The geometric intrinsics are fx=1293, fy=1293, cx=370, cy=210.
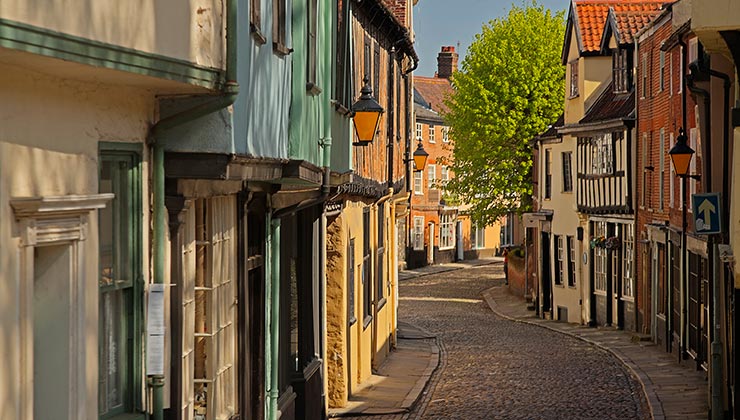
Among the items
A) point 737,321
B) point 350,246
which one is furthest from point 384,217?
point 737,321

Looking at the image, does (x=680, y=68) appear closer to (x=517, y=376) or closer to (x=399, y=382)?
(x=517, y=376)

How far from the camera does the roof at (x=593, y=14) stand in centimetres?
3653

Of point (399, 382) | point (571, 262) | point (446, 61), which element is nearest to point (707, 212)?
point (399, 382)

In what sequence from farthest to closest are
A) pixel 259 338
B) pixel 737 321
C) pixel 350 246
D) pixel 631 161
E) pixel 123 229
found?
pixel 631 161 < pixel 350 246 < pixel 737 321 < pixel 259 338 < pixel 123 229

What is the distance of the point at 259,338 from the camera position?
40.0 ft

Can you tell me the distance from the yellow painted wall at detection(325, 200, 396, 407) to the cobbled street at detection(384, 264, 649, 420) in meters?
1.18

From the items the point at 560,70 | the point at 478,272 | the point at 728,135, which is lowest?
the point at 478,272

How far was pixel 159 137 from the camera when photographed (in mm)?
7859

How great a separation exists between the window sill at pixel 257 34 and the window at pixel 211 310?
4.30 feet

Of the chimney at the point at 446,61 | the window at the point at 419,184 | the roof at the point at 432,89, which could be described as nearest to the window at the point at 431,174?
the window at the point at 419,184

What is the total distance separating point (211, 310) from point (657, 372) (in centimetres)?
1541

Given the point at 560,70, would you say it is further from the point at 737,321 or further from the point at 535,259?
the point at 737,321

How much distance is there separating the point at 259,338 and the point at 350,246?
27.6ft

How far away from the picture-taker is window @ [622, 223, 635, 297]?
33.2m
